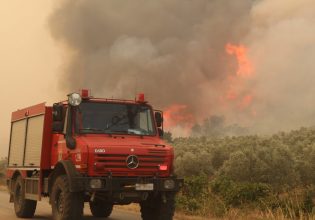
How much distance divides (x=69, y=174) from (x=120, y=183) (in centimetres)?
97

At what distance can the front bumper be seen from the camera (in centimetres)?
873

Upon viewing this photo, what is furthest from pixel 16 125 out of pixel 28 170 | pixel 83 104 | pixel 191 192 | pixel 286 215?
pixel 286 215

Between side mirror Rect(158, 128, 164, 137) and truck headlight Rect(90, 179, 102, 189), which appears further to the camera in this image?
side mirror Rect(158, 128, 164, 137)

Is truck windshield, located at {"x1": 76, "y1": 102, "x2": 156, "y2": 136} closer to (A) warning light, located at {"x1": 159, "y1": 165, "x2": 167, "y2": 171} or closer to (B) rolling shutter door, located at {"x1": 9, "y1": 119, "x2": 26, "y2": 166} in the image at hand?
(A) warning light, located at {"x1": 159, "y1": 165, "x2": 167, "y2": 171}

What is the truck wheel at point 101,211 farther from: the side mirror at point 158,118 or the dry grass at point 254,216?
the side mirror at point 158,118

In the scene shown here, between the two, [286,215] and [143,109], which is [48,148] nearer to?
[143,109]

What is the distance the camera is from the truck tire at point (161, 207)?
966 centimetres

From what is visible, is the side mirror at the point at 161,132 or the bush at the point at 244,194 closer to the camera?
the side mirror at the point at 161,132

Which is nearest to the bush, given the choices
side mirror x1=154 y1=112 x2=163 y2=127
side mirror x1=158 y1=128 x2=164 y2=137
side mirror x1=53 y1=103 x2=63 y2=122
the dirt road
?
the dirt road

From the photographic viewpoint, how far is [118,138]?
959 centimetres

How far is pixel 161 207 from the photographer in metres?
9.84

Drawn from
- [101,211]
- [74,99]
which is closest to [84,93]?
[74,99]

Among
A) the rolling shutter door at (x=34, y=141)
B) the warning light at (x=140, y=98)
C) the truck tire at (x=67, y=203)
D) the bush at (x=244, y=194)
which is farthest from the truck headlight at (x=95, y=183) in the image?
the bush at (x=244, y=194)

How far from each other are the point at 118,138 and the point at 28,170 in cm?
324
